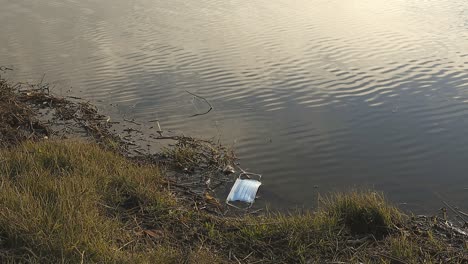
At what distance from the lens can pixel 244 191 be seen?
5.69m

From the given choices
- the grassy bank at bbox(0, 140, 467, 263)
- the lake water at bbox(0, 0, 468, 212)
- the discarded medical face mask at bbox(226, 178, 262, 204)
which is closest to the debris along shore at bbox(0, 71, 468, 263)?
the grassy bank at bbox(0, 140, 467, 263)

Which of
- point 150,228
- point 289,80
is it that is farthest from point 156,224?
point 289,80

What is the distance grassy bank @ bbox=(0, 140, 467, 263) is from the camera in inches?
141

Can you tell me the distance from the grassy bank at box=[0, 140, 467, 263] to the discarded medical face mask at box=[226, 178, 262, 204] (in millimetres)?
743

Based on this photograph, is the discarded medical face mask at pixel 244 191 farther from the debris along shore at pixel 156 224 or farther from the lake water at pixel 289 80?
the debris along shore at pixel 156 224

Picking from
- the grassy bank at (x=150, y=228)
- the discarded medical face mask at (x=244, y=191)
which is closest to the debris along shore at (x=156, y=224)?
the grassy bank at (x=150, y=228)

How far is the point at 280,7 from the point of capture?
2086cm

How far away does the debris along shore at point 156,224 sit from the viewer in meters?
3.62

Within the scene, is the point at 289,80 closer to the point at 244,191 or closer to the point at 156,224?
the point at 244,191

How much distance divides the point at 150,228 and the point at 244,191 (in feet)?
5.17

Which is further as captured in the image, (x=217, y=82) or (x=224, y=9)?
(x=224, y=9)

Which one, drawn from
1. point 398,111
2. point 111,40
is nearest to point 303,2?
point 111,40

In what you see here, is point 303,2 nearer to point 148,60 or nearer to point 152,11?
point 152,11

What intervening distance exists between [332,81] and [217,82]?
251cm
